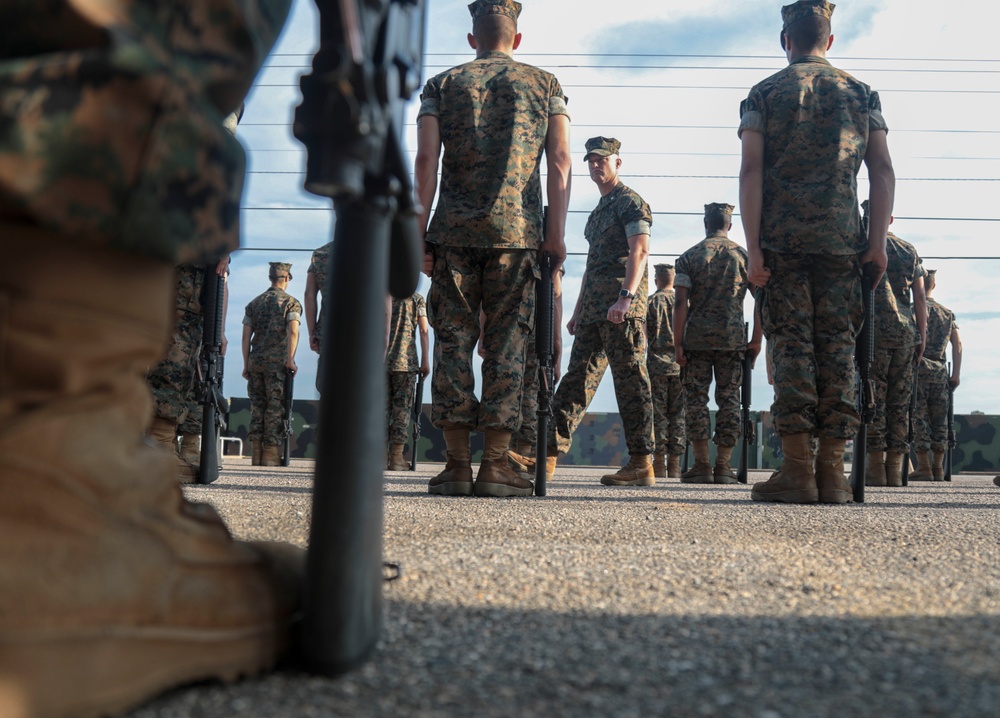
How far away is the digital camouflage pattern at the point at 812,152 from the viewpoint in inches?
141

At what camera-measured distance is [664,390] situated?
7.73 metres

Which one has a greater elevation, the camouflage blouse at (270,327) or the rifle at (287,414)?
the camouflage blouse at (270,327)

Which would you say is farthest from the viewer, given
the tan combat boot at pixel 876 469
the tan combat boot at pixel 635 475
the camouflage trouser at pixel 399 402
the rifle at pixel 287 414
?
the rifle at pixel 287 414

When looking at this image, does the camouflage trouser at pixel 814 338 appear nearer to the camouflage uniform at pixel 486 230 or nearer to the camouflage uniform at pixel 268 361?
the camouflage uniform at pixel 486 230

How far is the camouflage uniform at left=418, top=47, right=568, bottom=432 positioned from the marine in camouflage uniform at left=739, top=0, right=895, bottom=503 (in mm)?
997

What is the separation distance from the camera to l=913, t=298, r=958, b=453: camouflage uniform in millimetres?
8742

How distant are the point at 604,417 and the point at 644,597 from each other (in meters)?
13.1

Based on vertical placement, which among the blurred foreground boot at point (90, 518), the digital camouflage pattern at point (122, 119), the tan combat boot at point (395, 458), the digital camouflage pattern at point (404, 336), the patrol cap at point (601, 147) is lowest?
the tan combat boot at point (395, 458)

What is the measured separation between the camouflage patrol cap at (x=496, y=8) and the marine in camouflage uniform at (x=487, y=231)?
0.28m

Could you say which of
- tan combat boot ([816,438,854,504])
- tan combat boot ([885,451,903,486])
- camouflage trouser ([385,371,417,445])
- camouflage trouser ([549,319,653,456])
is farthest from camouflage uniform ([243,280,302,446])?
tan combat boot ([816,438,854,504])

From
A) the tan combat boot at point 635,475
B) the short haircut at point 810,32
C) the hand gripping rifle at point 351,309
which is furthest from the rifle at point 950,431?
the hand gripping rifle at point 351,309

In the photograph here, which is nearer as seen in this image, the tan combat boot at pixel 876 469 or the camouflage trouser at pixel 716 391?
the tan combat boot at pixel 876 469

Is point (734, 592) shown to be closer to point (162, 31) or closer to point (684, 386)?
point (162, 31)

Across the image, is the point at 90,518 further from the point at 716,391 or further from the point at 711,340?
the point at 716,391
